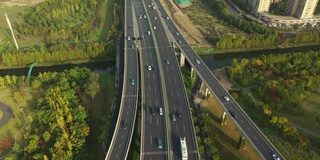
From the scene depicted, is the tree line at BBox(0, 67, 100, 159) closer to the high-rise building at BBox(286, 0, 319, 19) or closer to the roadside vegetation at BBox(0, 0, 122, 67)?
the roadside vegetation at BBox(0, 0, 122, 67)

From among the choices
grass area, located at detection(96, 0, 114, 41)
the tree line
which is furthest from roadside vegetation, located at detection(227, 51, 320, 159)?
grass area, located at detection(96, 0, 114, 41)

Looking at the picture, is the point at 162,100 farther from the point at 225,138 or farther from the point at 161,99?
the point at 225,138

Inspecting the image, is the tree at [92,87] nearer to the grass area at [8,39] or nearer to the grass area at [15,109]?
the grass area at [15,109]

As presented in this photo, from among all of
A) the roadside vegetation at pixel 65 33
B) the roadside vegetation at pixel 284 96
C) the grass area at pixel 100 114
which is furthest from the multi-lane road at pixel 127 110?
the roadside vegetation at pixel 284 96

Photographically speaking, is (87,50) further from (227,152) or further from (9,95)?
(227,152)

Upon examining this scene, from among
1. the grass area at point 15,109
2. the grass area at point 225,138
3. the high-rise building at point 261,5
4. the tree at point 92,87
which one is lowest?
the grass area at point 225,138

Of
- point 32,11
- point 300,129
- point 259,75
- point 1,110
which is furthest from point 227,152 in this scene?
point 32,11

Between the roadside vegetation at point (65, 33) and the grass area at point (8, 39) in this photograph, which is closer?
the roadside vegetation at point (65, 33)

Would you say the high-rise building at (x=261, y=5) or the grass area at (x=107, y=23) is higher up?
the high-rise building at (x=261, y=5)
